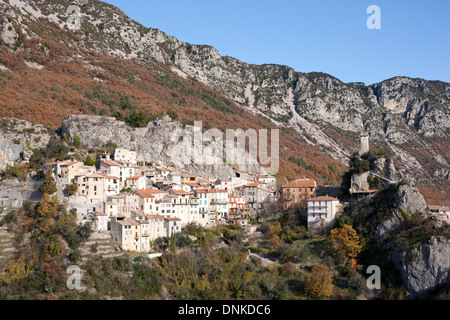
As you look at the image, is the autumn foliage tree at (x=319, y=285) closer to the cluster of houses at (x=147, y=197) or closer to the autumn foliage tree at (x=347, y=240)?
the autumn foliage tree at (x=347, y=240)

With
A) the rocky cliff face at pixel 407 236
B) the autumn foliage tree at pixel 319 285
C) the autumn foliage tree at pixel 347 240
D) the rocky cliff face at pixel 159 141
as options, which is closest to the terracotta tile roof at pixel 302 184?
the rocky cliff face at pixel 407 236

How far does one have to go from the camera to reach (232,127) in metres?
107

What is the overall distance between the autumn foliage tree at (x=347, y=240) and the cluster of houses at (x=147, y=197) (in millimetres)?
11626

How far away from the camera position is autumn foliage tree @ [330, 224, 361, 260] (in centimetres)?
4900

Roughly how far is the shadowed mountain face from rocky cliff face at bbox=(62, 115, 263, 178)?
866 cm

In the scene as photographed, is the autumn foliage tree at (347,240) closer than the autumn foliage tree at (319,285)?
No

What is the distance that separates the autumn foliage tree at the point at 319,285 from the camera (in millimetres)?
43938

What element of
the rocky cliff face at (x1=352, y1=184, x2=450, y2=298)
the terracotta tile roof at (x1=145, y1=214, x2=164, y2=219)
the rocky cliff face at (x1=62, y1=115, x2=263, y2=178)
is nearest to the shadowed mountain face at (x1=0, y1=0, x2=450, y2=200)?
the rocky cliff face at (x1=62, y1=115, x2=263, y2=178)

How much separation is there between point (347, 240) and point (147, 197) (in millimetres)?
21122

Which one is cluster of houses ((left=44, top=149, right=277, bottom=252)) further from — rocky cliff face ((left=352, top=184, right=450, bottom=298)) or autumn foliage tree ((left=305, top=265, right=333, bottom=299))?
rocky cliff face ((left=352, top=184, right=450, bottom=298))

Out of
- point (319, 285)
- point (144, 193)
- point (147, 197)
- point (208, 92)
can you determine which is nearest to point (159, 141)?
point (144, 193)

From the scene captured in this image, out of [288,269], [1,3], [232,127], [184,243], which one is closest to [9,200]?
[184,243]

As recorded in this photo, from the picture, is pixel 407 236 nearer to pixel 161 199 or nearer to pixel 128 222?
pixel 161 199
